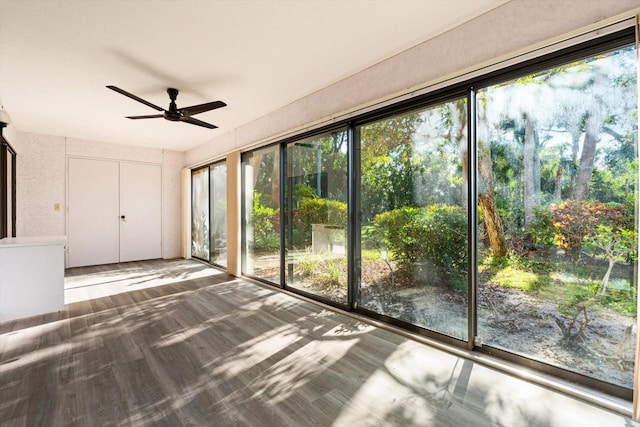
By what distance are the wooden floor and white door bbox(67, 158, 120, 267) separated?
3.34 meters

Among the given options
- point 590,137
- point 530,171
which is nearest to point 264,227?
point 530,171

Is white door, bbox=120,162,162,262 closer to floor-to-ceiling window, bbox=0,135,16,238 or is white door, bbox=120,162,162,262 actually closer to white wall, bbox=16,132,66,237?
white wall, bbox=16,132,66,237

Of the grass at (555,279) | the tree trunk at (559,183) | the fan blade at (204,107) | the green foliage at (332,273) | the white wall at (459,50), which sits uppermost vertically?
the white wall at (459,50)

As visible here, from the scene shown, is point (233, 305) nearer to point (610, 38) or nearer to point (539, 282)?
point (539, 282)

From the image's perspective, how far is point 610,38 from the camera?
5.94 ft

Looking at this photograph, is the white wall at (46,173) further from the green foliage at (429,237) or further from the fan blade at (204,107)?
the green foliage at (429,237)

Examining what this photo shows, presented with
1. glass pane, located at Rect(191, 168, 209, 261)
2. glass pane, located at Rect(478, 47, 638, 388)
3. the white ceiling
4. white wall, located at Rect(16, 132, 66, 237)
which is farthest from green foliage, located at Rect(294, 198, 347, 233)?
white wall, located at Rect(16, 132, 66, 237)

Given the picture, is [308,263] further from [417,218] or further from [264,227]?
[417,218]

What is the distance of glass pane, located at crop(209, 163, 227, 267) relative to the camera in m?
5.86

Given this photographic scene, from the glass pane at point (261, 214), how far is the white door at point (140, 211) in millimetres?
3092

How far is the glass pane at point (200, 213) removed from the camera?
6578mm

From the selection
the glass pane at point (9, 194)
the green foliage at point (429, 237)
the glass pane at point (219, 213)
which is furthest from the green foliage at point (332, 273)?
the glass pane at point (9, 194)

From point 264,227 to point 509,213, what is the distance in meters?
3.44

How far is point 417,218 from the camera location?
277 centimetres
